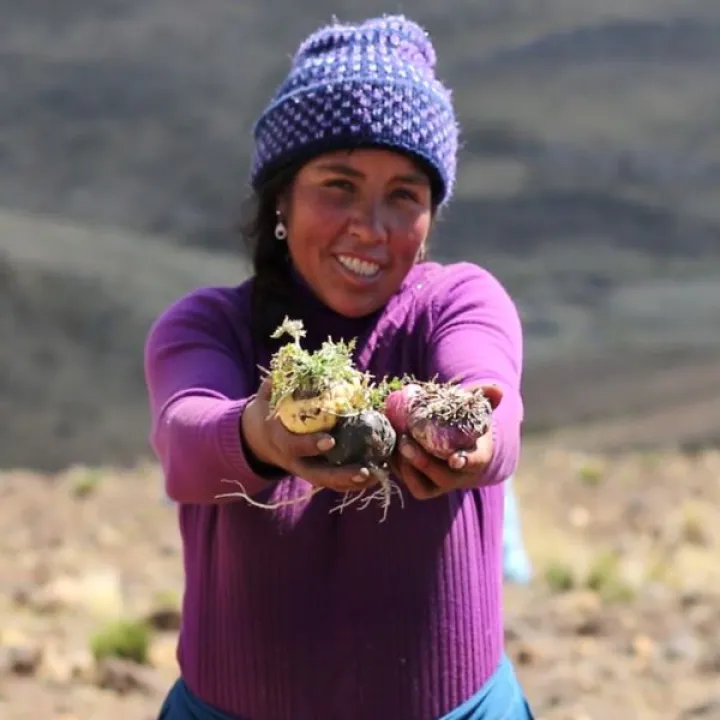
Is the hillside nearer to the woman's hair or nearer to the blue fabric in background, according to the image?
the blue fabric in background

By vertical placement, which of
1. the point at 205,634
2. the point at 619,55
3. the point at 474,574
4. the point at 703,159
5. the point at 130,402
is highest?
the point at 619,55

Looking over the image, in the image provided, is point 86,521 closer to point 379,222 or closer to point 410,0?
point 379,222

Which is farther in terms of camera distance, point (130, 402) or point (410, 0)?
point (410, 0)

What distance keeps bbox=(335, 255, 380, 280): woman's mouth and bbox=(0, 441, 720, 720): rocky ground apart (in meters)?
2.15

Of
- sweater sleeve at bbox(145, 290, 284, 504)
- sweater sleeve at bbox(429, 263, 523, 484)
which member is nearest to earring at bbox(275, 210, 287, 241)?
sweater sleeve at bbox(145, 290, 284, 504)

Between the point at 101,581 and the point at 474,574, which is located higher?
the point at 474,574

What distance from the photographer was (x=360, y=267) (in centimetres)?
195

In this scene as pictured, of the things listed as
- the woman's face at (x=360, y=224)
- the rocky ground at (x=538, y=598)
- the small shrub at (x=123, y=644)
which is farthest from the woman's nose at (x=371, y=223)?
the small shrub at (x=123, y=644)

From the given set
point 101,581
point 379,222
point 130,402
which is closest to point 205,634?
point 379,222

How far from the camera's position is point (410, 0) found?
21203 millimetres

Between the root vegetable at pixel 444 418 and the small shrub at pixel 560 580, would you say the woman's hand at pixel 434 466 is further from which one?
the small shrub at pixel 560 580

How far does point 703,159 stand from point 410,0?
4.79 m

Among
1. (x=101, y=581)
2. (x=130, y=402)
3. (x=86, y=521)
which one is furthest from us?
(x=130, y=402)

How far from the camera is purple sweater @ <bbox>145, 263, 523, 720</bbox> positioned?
1.88 m
